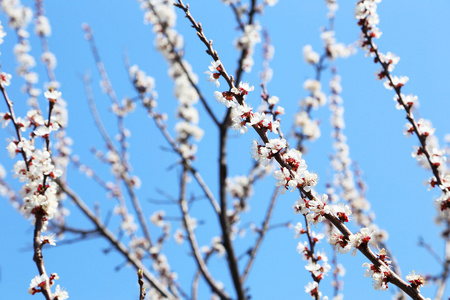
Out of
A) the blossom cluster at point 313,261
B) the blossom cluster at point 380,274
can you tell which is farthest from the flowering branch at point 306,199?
the blossom cluster at point 313,261

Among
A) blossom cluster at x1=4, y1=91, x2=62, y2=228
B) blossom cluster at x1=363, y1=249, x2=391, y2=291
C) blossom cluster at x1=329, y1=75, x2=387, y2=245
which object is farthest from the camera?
blossom cluster at x1=329, y1=75, x2=387, y2=245

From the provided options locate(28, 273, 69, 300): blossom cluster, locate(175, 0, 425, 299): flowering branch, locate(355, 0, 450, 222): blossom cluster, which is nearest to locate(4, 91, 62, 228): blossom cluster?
locate(28, 273, 69, 300): blossom cluster

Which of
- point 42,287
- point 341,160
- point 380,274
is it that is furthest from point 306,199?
point 341,160

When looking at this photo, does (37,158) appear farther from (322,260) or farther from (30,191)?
(322,260)

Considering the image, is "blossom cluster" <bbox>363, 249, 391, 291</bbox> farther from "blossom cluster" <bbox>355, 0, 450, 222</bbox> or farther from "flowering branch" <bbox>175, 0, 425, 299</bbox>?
"blossom cluster" <bbox>355, 0, 450, 222</bbox>

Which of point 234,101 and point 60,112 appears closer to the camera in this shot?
point 234,101

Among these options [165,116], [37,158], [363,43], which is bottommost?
[37,158]

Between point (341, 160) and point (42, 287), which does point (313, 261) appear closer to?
point (42, 287)

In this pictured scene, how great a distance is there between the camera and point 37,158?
2.71 meters

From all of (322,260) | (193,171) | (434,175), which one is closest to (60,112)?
(193,171)

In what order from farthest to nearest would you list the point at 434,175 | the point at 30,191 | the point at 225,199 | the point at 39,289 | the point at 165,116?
1. the point at 165,116
2. the point at 225,199
3. the point at 434,175
4. the point at 30,191
5. the point at 39,289

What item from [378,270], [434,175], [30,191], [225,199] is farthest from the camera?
[225,199]

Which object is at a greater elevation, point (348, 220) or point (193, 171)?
point (193, 171)

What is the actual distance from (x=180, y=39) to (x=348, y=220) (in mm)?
6610
